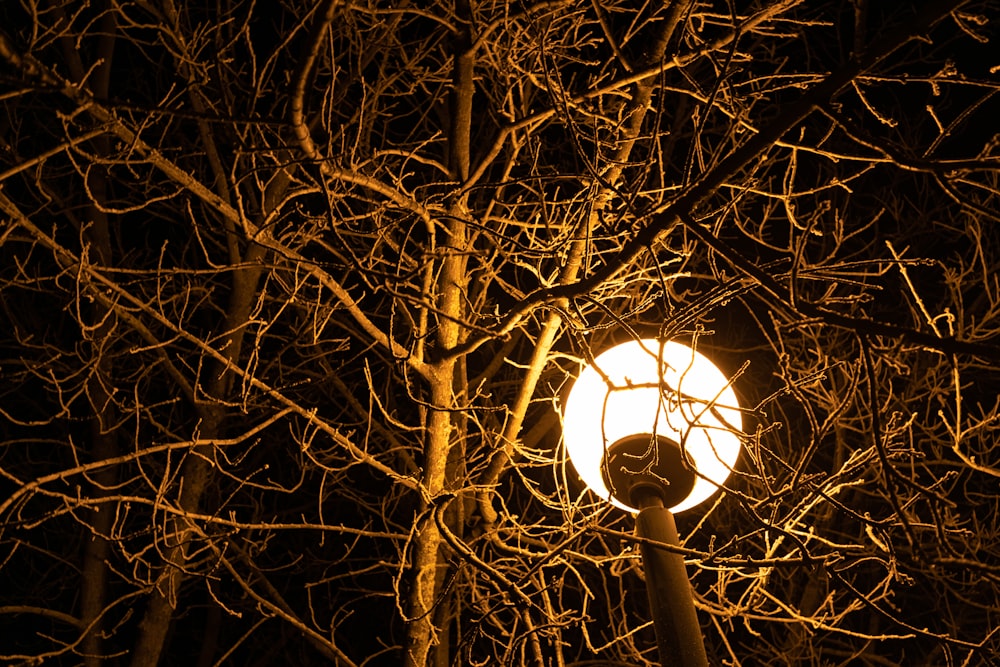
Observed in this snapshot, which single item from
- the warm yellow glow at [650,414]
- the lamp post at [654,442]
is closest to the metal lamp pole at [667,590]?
the lamp post at [654,442]

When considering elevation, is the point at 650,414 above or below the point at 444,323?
below

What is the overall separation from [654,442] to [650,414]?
0.94ft

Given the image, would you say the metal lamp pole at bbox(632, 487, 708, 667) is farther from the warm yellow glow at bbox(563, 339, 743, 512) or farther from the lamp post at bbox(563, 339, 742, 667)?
the warm yellow glow at bbox(563, 339, 743, 512)

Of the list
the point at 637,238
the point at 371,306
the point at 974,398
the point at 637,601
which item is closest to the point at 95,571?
the point at 371,306

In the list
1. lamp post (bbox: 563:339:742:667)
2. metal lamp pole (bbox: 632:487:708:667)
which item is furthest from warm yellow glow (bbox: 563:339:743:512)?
metal lamp pole (bbox: 632:487:708:667)

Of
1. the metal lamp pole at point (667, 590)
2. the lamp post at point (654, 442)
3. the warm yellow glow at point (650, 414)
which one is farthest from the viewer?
the warm yellow glow at point (650, 414)

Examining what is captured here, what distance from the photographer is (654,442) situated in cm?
271

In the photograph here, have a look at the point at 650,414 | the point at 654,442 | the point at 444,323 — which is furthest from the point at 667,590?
the point at 444,323

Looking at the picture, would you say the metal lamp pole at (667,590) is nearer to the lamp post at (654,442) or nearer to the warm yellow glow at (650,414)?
the lamp post at (654,442)

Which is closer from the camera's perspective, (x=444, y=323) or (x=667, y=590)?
(x=667, y=590)

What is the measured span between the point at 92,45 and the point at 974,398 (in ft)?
28.5

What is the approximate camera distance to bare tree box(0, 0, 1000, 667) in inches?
142

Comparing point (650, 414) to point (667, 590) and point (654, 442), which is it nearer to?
point (654, 442)

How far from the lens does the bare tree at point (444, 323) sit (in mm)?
3613
